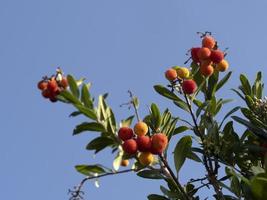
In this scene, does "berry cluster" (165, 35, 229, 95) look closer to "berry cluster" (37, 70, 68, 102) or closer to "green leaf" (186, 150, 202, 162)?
"green leaf" (186, 150, 202, 162)

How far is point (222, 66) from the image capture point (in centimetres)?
427

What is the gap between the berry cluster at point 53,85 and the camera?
3248 mm

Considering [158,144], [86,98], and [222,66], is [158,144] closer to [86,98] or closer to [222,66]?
[86,98]

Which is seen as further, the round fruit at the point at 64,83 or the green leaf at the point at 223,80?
the green leaf at the point at 223,80

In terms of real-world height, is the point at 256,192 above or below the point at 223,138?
below

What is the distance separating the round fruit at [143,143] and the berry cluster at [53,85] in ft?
1.80

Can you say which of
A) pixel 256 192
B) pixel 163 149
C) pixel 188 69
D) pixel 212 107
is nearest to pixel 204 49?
pixel 188 69

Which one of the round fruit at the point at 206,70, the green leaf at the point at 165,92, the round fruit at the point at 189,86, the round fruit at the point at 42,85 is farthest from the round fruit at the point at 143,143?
the green leaf at the point at 165,92

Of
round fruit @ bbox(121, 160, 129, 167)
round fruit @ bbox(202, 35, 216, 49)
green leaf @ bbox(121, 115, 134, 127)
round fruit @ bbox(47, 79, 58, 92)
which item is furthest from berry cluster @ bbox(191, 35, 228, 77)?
round fruit @ bbox(47, 79, 58, 92)

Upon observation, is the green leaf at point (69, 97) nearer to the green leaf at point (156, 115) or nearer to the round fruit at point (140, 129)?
the round fruit at point (140, 129)

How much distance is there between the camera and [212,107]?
14.4 ft

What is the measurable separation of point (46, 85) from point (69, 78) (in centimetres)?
16

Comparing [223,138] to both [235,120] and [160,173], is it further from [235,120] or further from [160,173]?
[160,173]

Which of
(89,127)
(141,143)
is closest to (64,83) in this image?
(89,127)
